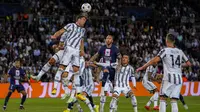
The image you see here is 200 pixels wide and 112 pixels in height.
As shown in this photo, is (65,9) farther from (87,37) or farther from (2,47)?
(2,47)

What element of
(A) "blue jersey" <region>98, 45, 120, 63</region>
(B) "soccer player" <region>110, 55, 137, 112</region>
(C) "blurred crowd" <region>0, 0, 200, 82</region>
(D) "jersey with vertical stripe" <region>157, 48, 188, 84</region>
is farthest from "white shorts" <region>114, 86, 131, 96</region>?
(C) "blurred crowd" <region>0, 0, 200, 82</region>

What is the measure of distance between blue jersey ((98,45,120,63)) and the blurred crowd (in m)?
15.1

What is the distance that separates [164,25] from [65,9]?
8.97 metres

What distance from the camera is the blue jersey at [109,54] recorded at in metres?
25.0

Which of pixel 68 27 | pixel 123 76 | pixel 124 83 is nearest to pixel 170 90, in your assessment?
pixel 124 83

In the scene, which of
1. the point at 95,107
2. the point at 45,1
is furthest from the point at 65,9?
the point at 95,107

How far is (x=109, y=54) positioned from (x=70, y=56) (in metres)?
4.20

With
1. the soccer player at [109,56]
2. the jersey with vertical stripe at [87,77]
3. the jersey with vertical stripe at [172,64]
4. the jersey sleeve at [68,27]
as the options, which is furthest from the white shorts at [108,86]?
the jersey with vertical stripe at [172,64]

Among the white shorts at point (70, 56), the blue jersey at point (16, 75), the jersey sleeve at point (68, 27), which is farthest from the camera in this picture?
the blue jersey at point (16, 75)

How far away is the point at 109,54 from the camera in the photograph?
25.0 m

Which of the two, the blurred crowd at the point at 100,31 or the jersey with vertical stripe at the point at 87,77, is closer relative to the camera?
the jersey with vertical stripe at the point at 87,77

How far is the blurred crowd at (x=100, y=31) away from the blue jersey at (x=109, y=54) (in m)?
15.1

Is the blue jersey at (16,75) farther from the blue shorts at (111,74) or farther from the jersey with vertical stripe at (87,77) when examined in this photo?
the blue shorts at (111,74)

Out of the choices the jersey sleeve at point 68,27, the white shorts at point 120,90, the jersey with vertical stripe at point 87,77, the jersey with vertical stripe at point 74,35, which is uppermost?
the jersey sleeve at point 68,27
